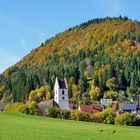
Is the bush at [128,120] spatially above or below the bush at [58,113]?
below

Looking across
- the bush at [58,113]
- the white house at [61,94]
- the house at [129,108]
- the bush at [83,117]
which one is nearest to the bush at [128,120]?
the bush at [83,117]

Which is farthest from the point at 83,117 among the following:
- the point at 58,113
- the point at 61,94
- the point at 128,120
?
the point at 61,94

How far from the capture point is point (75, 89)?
642 feet

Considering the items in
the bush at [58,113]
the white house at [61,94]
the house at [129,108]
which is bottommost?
the bush at [58,113]

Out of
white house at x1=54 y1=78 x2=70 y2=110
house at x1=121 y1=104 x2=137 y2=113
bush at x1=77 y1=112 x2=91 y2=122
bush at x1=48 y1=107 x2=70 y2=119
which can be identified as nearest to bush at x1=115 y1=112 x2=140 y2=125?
bush at x1=77 y1=112 x2=91 y2=122

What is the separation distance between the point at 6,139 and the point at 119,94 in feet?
537

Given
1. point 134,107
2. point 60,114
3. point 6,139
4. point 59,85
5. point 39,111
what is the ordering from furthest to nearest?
point 134,107 < point 59,85 < point 39,111 < point 60,114 < point 6,139

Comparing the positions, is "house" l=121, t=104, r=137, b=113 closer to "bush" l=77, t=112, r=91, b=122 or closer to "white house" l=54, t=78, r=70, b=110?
"white house" l=54, t=78, r=70, b=110

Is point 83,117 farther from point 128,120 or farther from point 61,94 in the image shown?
point 61,94

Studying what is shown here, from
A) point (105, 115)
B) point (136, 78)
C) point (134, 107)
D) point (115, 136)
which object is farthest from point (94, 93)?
point (115, 136)

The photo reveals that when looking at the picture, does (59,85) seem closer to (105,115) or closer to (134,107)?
(134,107)

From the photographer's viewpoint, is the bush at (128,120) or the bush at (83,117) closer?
the bush at (83,117)

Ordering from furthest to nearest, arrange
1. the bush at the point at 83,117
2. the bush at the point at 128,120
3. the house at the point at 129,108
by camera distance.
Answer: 1. the house at the point at 129,108
2. the bush at the point at 128,120
3. the bush at the point at 83,117

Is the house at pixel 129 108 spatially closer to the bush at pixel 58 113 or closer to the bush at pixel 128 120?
the bush at pixel 128 120
